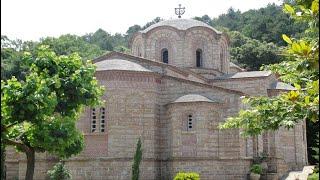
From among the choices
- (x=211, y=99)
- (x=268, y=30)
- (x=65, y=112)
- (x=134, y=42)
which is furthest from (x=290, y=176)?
(x=268, y=30)

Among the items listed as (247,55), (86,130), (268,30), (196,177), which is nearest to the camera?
(196,177)

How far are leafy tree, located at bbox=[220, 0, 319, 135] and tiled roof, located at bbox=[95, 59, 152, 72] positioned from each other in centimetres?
1187

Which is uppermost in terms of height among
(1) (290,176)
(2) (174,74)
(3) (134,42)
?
(3) (134,42)

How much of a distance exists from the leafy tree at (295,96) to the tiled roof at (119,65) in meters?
11.9

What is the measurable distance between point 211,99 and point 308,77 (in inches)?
516

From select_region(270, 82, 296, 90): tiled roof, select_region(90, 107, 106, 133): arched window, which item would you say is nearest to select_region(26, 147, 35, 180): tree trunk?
select_region(90, 107, 106, 133): arched window

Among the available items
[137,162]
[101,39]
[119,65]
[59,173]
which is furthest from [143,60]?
[101,39]

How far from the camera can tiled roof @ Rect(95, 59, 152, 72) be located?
2114cm

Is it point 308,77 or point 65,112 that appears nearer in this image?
point 308,77

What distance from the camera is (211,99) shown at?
70.2 ft

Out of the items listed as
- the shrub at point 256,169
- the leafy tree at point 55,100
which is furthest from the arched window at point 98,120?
the leafy tree at point 55,100

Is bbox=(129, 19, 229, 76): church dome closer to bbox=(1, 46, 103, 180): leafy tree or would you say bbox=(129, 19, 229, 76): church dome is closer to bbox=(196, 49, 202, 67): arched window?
bbox=(196, 49, 202, 67): arched window

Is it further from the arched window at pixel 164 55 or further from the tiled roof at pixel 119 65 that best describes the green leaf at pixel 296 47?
the arched window at pixel 164 55

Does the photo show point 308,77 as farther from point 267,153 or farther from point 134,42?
point 134,42
